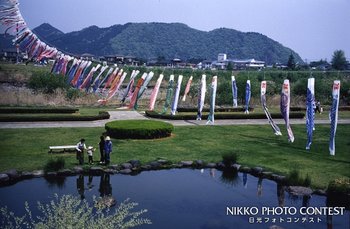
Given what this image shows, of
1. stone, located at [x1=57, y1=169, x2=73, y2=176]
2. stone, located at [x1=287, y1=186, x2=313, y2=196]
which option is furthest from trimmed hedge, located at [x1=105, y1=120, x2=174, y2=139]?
stone, located at [x1=287, y1=186, x2=313, y2=196]

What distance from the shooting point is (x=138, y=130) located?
21.5 metres

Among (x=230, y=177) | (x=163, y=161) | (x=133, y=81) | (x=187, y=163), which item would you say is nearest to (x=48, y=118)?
(x=133, y=81)

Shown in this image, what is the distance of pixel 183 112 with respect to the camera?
33000 mm

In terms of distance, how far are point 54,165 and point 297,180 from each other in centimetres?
1044

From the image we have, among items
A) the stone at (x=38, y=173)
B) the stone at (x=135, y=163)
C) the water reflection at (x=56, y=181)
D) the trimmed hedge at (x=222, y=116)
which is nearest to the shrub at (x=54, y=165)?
Result: the stone at (x=38, y=173)

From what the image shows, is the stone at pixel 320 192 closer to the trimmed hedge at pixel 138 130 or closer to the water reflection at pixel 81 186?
the water reflection at pixel 81 186

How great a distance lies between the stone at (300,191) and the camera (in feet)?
44.1

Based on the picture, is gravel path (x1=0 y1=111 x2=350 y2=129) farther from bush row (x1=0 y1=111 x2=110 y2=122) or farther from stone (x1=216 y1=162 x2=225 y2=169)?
stone (x1=216 y1=162 x2=225 y2=169)

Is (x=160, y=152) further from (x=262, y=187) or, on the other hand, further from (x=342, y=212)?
(x=342, y=212)

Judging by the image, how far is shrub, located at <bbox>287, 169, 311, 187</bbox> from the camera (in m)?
14.0

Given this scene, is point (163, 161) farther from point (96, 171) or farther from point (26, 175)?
point (26, 175)

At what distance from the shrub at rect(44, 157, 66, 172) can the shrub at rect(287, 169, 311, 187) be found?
9905mm

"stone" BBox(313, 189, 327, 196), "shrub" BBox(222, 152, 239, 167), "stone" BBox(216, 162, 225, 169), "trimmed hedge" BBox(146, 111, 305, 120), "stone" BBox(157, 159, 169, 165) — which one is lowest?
"stone" BBox(313, 189, 327, 196)

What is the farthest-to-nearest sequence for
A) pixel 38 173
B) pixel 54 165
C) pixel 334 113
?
1. pixel 334 113
2. pixel 54 165
3. pixel 38 173
